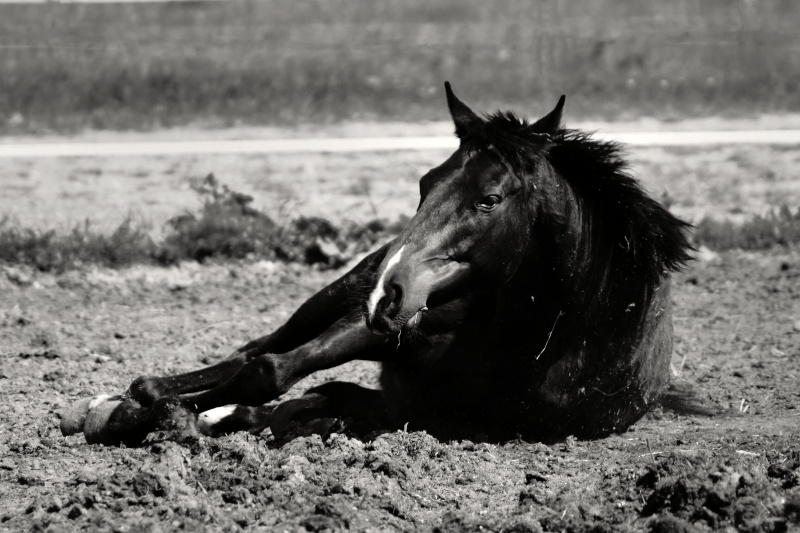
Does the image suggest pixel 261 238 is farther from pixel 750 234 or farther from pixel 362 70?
pixel 362 70

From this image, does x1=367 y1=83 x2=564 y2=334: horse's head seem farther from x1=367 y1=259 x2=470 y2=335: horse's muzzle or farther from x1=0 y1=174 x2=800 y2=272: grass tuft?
x1=0 y1=174 x2=800 y2=272: grass tuft

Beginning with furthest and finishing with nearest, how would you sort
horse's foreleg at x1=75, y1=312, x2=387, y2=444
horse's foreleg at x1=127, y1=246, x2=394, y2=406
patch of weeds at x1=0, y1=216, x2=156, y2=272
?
patch of weeds at x1=0, y1=216, x2=156, y2=272
horse's foreleg at x1=127, y1=246, x2=394, y2=406
horse's foreleg at x1=75, y1=312, x2=387, y2=444

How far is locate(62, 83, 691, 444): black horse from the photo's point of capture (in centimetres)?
401

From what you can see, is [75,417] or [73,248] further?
[73,248]

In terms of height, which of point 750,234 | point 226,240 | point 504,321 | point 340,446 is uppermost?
point 750,234

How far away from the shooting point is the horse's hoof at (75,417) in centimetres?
458

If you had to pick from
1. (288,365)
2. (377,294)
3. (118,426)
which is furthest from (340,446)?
(118,426)

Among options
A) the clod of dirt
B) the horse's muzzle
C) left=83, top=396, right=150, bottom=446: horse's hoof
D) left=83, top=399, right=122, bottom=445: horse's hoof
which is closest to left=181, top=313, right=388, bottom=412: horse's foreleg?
left=83, top=396, right=150, bottom=446: horse's hoof

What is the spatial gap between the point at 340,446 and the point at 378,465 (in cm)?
26

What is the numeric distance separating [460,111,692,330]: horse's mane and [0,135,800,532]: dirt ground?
0.68 meters

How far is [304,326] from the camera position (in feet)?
16.5

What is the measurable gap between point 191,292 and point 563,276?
3474 mm

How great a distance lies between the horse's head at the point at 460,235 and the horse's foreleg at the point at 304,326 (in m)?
0.93

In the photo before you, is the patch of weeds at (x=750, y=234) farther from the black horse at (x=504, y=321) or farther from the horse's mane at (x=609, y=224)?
the horse's mane at (x=609, y=224)
